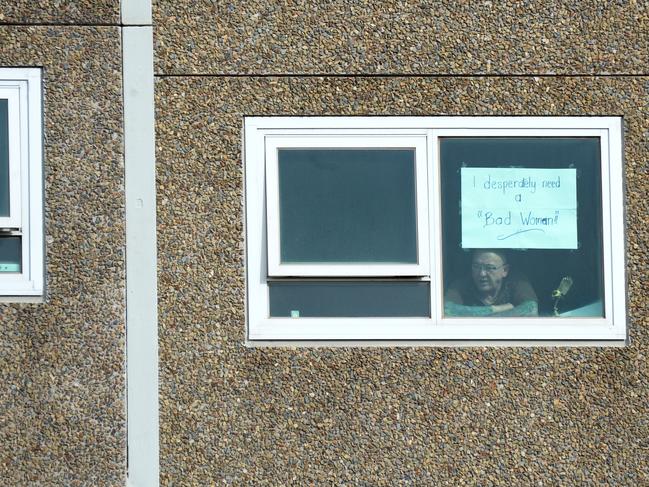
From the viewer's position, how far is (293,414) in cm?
421

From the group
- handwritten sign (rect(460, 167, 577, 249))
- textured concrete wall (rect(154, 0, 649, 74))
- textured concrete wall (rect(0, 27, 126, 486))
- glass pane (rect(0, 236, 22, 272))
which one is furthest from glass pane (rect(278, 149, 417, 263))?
glass pane (rect(0, 236, 22, 272))

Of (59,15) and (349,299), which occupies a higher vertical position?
(59,15)

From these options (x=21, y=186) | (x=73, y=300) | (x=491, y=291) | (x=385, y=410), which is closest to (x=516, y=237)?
(x=491, y=291)

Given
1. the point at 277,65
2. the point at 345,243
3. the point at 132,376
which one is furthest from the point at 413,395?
the point at 277,65

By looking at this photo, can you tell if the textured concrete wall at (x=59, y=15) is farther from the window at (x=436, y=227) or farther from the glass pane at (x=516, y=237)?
the glass pane at (x=516, y=237)

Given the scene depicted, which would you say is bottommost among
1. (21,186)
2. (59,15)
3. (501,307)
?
(501,307)

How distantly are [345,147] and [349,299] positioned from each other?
62 centimetres

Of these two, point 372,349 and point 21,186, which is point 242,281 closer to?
point 372,349

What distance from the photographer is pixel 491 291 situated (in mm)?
4332

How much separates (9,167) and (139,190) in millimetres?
551

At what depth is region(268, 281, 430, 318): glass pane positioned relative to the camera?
4.30 metres

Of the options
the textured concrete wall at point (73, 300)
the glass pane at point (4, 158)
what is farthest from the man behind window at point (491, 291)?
the glass pane at point (4, 158)

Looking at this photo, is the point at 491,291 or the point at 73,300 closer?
the point at 73,300

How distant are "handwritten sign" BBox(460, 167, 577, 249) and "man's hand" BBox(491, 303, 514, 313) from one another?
0.24m
